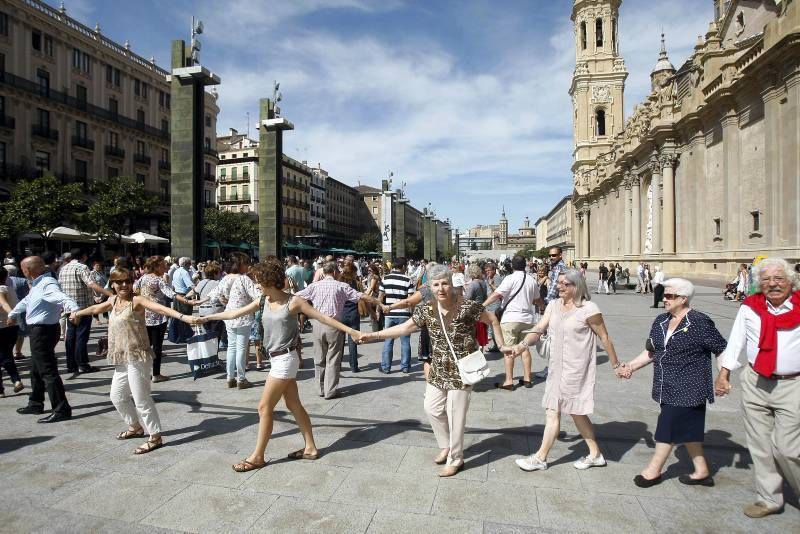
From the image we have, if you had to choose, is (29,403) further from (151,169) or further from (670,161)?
(151,169)

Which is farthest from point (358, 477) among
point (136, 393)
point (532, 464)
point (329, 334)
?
point (329, 334)

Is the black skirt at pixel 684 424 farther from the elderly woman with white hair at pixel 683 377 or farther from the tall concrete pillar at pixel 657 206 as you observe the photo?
the tall concrete pillar at pixel 657 206

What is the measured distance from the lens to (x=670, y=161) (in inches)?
1296

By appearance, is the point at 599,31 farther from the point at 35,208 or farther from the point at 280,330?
the point at 280,330

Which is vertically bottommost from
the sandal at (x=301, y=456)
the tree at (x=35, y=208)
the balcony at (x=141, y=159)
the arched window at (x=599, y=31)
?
the sandal at (x=301, y=456)

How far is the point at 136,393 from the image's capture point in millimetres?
4617

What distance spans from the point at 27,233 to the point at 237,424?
1061 inches

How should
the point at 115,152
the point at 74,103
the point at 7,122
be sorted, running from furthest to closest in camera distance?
the point at 115,152, the point at 74,103, the point at 7,122

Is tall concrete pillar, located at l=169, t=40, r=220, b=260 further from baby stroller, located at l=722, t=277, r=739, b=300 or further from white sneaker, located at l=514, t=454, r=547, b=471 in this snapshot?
baby stroller, located at l=722, t=277, r=739, b=300

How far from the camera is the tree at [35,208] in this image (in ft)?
78.5

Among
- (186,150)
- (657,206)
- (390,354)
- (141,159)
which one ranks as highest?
(141,159)

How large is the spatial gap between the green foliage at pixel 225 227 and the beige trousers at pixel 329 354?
4008 cm

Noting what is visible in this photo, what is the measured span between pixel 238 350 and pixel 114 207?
26411mm

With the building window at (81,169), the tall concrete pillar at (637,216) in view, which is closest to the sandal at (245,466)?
the building window at (81,169)
